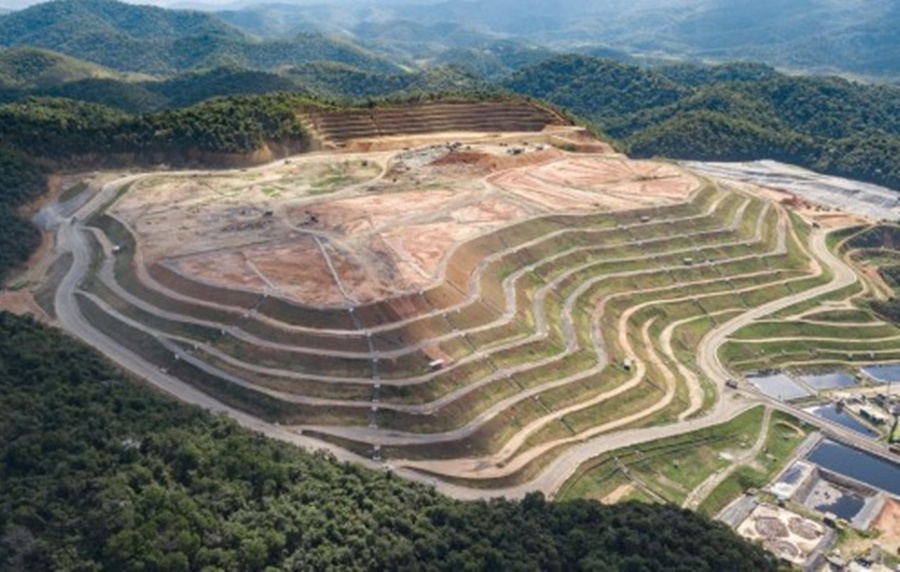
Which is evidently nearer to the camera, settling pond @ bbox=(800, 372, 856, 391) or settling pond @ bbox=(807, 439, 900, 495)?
settling pond @ bbox=(807, 439, 900, 495)

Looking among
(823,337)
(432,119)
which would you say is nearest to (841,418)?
(823,337)

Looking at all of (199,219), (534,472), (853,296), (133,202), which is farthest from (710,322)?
(133,202)

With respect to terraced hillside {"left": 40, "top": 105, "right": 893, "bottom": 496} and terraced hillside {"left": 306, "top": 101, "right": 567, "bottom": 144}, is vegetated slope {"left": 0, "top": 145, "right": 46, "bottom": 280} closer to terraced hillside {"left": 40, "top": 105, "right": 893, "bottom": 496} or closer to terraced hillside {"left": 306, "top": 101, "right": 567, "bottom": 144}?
terraced hillside {"left": 40, "top": 105, "right": 893, "bottom": 496}

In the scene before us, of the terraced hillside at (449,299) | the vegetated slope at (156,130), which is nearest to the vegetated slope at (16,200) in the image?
the terraced hillside at (449,299)

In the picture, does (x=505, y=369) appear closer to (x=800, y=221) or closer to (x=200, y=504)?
(x=200, y=504)

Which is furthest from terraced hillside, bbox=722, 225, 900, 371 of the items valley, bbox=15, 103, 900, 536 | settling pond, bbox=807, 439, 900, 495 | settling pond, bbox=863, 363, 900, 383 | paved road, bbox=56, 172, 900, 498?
settling pond, bbox=807, 439, 900, 495
